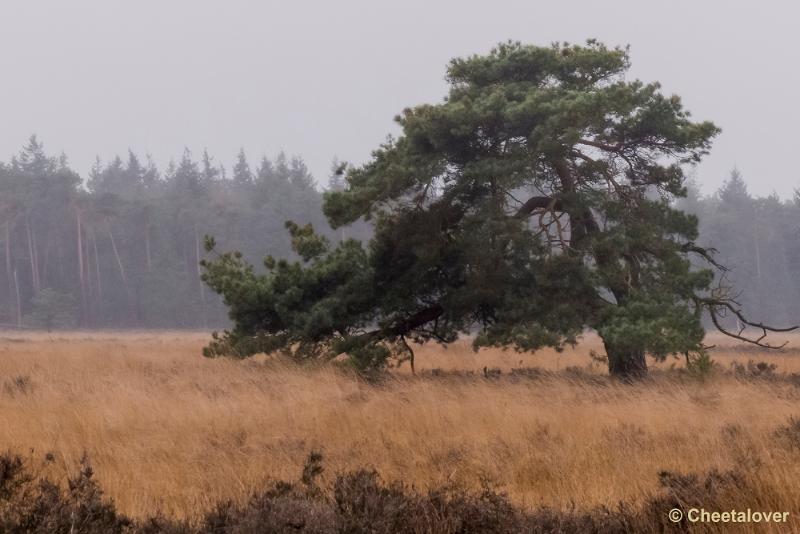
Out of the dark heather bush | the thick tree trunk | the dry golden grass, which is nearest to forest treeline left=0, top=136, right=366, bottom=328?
the thick tree trunk

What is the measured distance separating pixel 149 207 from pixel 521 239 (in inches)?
2187

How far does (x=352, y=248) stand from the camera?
1574 centimetres

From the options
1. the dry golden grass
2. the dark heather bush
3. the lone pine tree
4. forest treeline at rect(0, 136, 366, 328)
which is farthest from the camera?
forest treeline at rect(0, 136, 366, 328)

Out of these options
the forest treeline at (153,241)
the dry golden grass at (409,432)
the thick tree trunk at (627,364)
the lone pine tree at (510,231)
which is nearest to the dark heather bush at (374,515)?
the dry golden grass at (409,432)

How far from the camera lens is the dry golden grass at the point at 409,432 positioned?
6316 mm

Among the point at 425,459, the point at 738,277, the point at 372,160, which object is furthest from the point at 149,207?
the point at 425,459

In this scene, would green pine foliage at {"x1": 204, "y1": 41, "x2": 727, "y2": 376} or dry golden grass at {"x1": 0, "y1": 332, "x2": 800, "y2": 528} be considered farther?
green pine foliage at {"x1": 204, "y1": 41, "x2": 727, "y2": 376}

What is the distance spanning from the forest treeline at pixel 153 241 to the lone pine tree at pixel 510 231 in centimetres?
4733

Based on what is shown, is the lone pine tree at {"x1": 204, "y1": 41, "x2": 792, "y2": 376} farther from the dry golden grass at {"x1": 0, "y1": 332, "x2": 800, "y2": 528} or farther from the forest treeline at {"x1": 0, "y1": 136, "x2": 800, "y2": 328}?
the forest treeline at {"x1": 0, "y1": 136, "x2": 800, "y2": 328}

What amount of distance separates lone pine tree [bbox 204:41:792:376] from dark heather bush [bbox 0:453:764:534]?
8201 millimetres

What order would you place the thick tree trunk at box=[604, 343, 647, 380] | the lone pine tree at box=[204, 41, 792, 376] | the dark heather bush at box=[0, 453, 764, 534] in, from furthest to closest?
the thick tree trunk at box=[604, 343, 647, 380] → the lone pine tree at box=[204, 41, 792, 376] → the dark heather bush at box=[0, 453, 764, 534]

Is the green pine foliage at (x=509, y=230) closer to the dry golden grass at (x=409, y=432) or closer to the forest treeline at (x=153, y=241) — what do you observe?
the dry golden grass at (x=409, y=432)

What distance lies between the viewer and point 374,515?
15.4ft

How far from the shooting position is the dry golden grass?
20.7 feet
